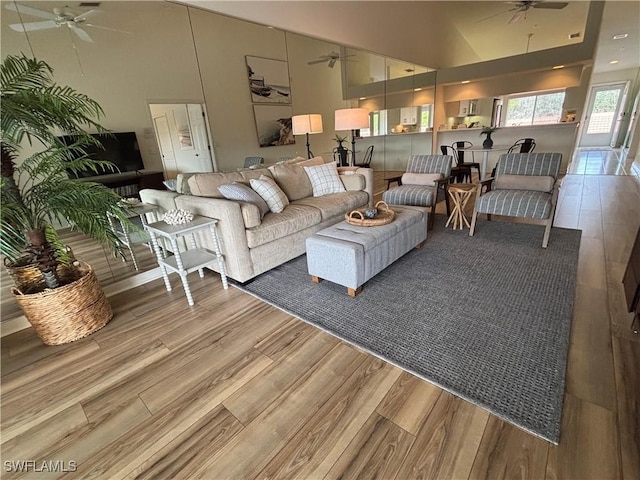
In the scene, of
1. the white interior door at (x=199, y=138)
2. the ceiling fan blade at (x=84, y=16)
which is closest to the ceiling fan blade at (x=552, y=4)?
the white interior door at (x=199, y=138)

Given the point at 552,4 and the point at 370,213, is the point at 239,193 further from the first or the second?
the point at 552,4

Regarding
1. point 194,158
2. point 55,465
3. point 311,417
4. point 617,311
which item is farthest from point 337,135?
point 55,465

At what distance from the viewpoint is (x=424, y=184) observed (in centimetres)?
386

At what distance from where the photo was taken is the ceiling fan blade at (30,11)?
1854 millimetres

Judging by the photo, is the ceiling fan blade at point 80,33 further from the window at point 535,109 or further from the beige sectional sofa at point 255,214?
the window at point 535,109

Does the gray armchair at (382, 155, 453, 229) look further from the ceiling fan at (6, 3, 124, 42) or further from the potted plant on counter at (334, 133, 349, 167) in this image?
the ceiling fan at (6, 3, 124, 42)

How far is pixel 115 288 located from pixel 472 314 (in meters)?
2.83

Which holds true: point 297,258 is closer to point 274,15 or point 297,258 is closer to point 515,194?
point 515,194

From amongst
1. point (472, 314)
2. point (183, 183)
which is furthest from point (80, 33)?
point (472, 314)

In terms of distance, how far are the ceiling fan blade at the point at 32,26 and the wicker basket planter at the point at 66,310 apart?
161cm

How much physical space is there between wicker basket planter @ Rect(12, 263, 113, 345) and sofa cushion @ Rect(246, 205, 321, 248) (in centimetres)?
112

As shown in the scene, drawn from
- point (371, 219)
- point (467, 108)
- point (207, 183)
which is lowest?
point (371, 219)

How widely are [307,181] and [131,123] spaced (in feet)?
6.06

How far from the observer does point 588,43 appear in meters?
5.39
